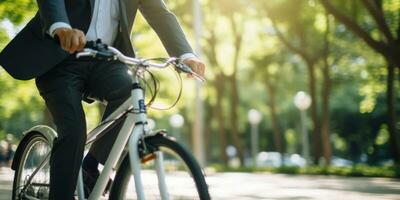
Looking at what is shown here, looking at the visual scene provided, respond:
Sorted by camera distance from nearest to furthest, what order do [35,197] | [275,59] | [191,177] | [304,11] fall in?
[191,177]
[35,197]
[304,11]
[275,59]

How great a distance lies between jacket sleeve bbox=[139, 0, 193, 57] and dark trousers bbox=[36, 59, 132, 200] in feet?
0.98

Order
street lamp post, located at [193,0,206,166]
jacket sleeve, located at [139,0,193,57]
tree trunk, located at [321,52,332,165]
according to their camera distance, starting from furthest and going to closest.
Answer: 1. tree trunk, located at [321,52,332,165]
2. street lamp post, located at [193,0,206,166]
3. jacket sleeve, located at [139,0,193,57]

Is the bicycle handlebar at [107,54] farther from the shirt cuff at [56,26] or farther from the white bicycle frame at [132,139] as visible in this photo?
the shirt cuff at [56,26]

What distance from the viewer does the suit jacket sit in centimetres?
351

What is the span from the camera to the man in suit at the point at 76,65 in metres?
3.42

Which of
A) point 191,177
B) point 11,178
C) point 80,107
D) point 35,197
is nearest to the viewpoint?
point 191,177

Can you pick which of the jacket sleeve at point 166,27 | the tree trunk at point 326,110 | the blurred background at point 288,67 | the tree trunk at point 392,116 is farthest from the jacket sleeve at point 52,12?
the tree trunk at point 326,110

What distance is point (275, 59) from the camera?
28.7 meters

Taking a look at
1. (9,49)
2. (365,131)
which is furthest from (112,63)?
(365,131)

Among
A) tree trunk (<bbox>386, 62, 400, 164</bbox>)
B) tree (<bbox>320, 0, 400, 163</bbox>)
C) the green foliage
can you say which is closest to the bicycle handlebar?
the green foliage

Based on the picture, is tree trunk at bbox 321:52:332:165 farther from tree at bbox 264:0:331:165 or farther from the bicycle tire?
the bicycle tire

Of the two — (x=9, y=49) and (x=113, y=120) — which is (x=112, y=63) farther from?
(x=9, y=49)

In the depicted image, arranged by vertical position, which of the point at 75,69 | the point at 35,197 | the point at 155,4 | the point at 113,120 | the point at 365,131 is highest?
the point at 365,131

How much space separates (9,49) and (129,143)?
1.01 m
